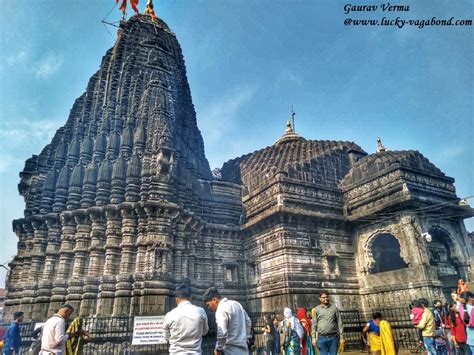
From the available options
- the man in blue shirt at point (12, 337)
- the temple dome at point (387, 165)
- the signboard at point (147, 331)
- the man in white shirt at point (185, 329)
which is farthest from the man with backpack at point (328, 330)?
the temple dome at point (387, 165)

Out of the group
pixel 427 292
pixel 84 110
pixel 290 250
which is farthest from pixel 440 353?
pixel 84 110

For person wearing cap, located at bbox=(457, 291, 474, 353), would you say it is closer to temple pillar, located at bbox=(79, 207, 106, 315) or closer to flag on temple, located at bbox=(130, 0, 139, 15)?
temple pillar, located at bbox=(79, 207, 106, 315)

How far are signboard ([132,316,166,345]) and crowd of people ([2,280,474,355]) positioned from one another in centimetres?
326

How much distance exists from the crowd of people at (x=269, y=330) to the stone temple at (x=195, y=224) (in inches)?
207

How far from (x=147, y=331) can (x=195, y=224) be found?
6862mm

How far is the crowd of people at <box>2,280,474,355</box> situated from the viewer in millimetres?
4266

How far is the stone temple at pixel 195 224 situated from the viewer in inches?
587

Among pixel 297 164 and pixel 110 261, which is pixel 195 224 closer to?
pixel 110 261

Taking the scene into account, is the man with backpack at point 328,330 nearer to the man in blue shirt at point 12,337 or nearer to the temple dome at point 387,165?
the man in blue shirt at point 12,337

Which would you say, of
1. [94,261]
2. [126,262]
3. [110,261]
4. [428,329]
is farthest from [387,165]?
[94,261]

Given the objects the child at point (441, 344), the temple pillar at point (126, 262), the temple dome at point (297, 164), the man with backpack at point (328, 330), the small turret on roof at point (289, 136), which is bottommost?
the child at point (441, 344)

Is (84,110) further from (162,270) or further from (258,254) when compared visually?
(258,254)

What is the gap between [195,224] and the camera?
56.5ft

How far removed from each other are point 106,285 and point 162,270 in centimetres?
257
